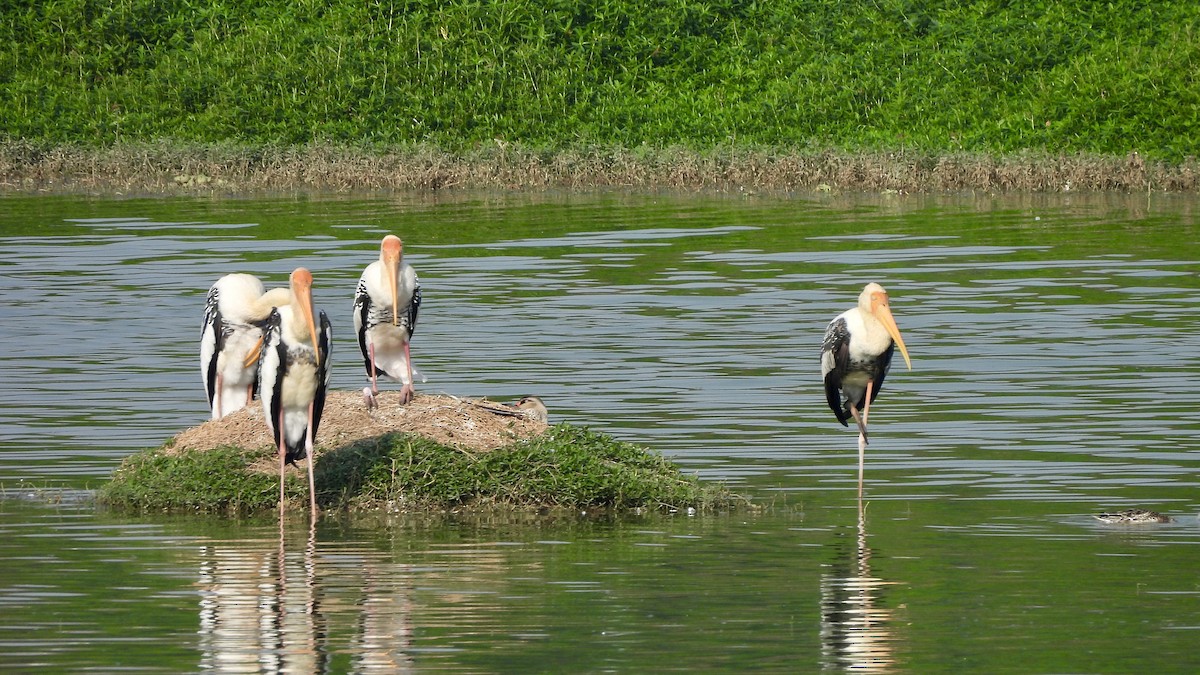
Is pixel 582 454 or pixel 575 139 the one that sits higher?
pixel 575 139

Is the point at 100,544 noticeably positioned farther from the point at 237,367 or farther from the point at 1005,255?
the point at 1005,255

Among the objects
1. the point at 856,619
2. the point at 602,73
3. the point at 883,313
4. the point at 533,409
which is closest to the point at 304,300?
the point at 533,409

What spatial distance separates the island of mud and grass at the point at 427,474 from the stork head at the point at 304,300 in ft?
2.72

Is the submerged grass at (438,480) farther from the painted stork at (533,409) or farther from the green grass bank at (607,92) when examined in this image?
the green grass bank at (607,92)

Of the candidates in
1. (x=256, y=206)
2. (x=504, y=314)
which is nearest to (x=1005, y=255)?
(x=504, y=314)

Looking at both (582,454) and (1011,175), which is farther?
(1011,175)

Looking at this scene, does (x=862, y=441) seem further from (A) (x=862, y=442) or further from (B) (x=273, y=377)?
(B) (x=273, y=377)

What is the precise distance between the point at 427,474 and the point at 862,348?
3182 mm

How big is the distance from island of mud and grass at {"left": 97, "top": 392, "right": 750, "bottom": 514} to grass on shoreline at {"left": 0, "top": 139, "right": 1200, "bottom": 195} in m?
24.3

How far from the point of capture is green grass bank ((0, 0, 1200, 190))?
37.9 metres

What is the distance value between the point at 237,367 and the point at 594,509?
9.52 ft

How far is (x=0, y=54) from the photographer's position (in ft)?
152

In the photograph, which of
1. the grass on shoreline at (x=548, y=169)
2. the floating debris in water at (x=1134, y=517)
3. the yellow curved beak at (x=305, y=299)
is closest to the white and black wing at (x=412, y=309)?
the yellow curved beak at (x=305, y=299)

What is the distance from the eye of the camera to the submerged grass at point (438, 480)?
41.8ft
